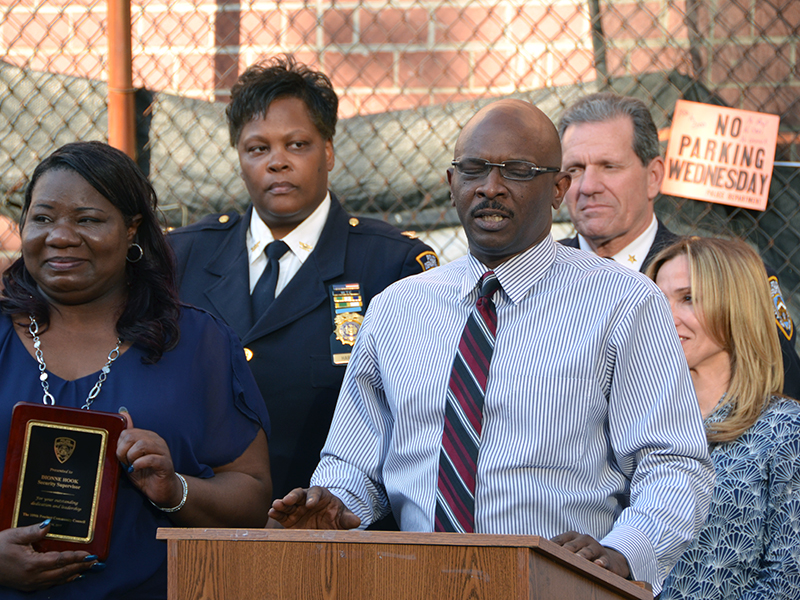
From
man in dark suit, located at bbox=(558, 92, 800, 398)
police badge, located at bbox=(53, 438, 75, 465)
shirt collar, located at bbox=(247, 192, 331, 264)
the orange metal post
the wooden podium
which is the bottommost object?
the wooden podium

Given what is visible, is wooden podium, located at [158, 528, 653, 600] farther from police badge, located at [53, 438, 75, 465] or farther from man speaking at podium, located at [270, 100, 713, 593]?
police badge, located at [53, 438, 75, 465]

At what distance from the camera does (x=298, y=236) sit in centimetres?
291

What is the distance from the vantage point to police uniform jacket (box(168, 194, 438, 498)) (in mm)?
2703

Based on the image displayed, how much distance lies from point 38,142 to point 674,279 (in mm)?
2814

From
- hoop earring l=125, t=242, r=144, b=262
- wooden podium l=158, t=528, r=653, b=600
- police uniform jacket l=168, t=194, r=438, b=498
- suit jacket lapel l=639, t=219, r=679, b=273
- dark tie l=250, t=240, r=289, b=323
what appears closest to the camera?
wooden podium l=158, t=528, r=653, b=600

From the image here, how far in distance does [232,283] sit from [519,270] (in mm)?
1164

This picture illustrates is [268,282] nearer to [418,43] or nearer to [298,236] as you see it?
[298,236]

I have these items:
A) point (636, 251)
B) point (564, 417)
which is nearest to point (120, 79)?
point (636, 251)

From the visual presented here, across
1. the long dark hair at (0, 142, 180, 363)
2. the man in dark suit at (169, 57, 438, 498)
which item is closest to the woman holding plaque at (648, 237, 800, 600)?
the man in dark suit at (169, 57, 438, 498)

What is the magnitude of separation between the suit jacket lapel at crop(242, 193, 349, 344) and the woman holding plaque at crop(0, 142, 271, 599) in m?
0.51

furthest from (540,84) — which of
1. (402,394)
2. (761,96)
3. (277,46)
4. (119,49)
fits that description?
(402,394)

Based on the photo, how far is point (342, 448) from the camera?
206cm

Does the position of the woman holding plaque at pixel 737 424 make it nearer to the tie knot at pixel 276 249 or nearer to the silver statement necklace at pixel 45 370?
the tie knot at pixel 276 249

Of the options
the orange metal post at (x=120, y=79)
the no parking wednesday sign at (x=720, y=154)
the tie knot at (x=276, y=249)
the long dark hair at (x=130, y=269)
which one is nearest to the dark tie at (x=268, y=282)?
the tie knot at (x=276, y=249)
